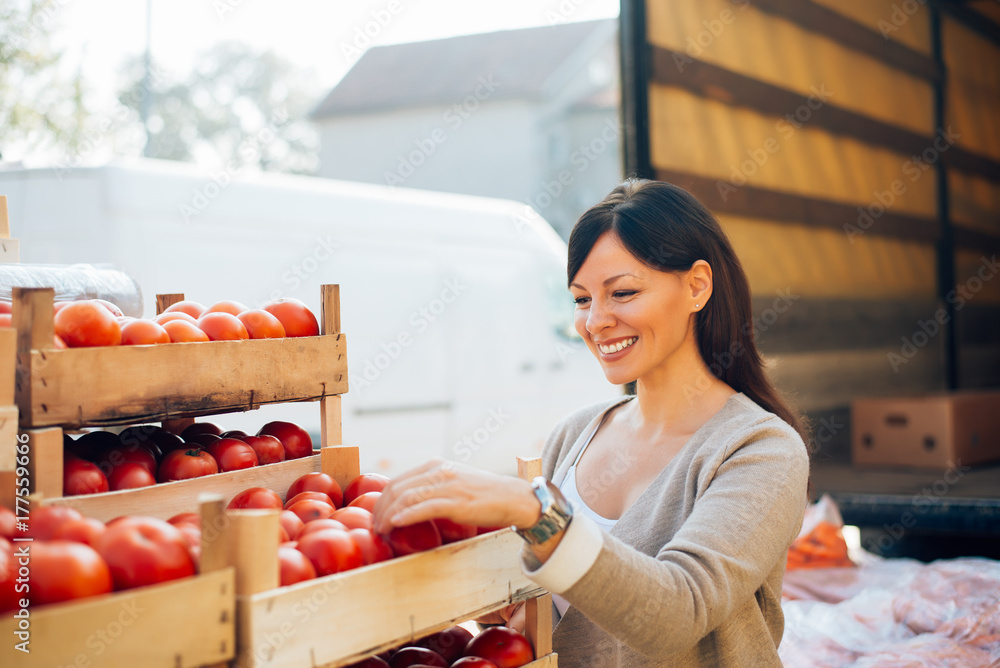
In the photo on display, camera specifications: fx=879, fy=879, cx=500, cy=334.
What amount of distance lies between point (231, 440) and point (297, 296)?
3.86 metres

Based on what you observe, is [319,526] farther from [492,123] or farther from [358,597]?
[492,123]

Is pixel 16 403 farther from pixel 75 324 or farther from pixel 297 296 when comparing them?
pixel 297 296

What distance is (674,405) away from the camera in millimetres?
2209

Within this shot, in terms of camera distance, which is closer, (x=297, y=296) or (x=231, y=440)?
(x=231, y=440)

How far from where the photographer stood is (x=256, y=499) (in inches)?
61.9

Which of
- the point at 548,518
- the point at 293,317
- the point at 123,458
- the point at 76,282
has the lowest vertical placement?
the point at 548,518

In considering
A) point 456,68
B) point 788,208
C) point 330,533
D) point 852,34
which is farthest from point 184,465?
point 456,68

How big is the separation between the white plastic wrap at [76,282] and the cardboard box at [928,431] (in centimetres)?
551

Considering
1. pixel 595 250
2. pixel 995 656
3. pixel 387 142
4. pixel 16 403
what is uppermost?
pixel 387 142

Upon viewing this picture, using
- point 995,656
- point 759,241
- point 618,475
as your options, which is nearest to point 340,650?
point 618,475

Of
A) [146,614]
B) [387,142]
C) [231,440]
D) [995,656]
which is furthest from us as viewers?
[387,142]

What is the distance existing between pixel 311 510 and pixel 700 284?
1117 mm

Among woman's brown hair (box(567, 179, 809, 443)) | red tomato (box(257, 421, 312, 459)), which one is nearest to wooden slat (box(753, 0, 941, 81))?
woman's brown hair (box(567, 179, 809, 443))

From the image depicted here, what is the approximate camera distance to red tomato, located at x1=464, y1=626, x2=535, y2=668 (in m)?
1.64
